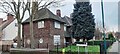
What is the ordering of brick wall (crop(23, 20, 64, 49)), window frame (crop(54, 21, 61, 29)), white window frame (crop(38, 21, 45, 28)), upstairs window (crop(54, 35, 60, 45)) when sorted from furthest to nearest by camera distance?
window frame (crop(54, 21, 61, 29)) → upstairs window (crop(54, 35, 60, 45)) → white window frame (crop(38, 21, 45, 28)) → brick wall (crop(23, 20, 64, 49))

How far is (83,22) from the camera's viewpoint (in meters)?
39.2

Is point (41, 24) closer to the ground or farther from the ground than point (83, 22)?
closer to the ground

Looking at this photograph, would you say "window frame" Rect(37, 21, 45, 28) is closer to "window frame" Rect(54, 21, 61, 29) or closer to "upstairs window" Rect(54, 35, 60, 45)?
"window frame" Rect(54, 21, 61, 29)

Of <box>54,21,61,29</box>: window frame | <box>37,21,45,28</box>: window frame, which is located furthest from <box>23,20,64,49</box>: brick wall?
<box>54,21,61,29</box>: window frame

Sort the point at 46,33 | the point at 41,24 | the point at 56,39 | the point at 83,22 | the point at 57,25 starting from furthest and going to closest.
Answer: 1. the point at 83,22
2. the point at 57,25
3. the point at 56,39
4. the point at 41,24
5. the point at 46,33

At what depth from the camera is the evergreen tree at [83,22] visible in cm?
3884

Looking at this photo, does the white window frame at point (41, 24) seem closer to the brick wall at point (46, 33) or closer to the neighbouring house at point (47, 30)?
the neighbouring house at point (47, 30)

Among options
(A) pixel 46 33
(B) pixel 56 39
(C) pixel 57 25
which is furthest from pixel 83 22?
(A) pixel 46 33

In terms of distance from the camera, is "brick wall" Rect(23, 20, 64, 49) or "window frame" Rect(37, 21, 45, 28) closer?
"brick wall" Rect(23, 20, 64, 49)

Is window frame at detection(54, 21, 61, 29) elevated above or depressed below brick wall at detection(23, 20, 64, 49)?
above

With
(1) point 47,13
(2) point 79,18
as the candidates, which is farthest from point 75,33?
(1) point 47,13

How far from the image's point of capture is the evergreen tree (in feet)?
127

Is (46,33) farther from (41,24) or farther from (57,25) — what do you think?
(57,25)

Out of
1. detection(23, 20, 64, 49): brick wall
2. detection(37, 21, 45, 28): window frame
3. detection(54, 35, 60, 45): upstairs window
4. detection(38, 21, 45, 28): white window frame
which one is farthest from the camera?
detection(54, 35, 60, 45): upstairs window
